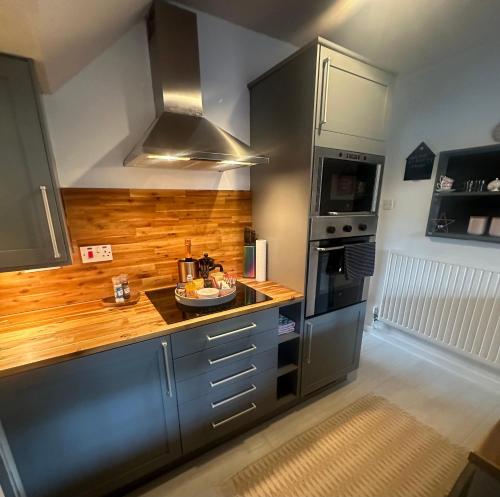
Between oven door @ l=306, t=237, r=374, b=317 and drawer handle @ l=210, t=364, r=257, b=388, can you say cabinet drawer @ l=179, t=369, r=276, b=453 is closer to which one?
drawer handle @ l=210, t=364, r=257, b=388

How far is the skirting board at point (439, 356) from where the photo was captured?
2.02m

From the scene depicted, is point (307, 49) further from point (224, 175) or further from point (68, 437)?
point (68, 437)

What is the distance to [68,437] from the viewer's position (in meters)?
1.05

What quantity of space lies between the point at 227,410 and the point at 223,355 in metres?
0.37

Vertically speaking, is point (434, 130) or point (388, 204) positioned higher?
point (434, 130)

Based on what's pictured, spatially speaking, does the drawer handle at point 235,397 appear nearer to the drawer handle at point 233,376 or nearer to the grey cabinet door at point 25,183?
the drawer handle at point 233,376

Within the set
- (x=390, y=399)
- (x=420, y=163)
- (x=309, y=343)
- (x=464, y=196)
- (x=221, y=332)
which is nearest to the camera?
(x=221, y=332)

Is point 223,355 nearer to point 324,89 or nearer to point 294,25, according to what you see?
point 324,89

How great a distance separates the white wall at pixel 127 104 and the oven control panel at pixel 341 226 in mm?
815

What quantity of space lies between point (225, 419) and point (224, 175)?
1608 mm

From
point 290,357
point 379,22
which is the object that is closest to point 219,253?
point 290,357

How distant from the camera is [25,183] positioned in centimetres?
100

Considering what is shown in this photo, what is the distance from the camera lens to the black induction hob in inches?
51.2

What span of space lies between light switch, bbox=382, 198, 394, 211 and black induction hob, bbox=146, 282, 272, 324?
5.63ft
